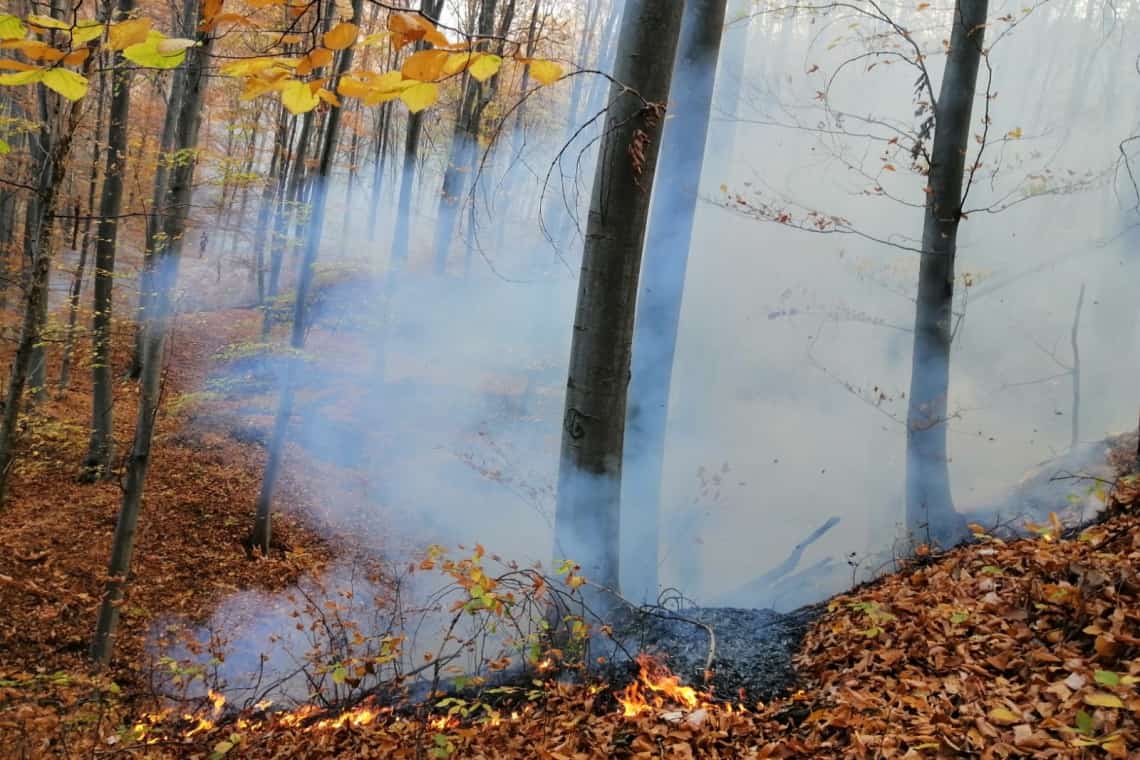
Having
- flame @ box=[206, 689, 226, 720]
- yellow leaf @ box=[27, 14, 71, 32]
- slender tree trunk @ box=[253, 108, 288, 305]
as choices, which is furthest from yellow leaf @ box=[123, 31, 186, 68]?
slender tree trunk @ box=[253, 108, 288, 305]

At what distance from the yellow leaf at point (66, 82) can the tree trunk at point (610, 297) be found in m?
1.98

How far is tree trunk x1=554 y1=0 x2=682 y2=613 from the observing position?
115 inches

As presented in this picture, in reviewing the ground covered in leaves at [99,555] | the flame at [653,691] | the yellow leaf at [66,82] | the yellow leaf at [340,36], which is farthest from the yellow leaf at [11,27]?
the ground covered in leaves at [99,555]

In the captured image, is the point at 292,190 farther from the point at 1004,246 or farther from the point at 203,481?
the point at 1004,246

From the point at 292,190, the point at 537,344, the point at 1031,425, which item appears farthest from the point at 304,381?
the point at 1031,425

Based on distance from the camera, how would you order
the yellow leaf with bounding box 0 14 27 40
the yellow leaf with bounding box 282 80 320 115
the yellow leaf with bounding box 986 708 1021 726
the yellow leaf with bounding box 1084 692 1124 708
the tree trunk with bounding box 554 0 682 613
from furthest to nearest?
1. the tree trunk with bounding box 554 0 682 613
2. the yellow leaf with bounding box 986 708 1021 726
3. the yellow leaf with bounding box 1084 692 1124 708
4. the yellow leaf with bounding box 282 80 320 115
5. the yellow leaf with bounding box 0 14 27 40

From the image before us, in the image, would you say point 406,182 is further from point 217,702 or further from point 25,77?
point 25,77

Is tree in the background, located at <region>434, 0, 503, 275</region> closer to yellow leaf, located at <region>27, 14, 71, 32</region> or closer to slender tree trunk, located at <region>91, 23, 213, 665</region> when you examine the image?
slender tree trunk, located at <region>91, 23, 213, 665</region>

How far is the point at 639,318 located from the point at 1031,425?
618cm

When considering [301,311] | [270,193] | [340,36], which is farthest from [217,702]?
[270,193]

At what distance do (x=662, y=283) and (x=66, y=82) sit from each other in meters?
4.12

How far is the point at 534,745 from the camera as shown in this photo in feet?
8.79

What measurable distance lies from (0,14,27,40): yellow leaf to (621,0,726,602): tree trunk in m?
4.15

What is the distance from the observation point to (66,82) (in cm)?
142
